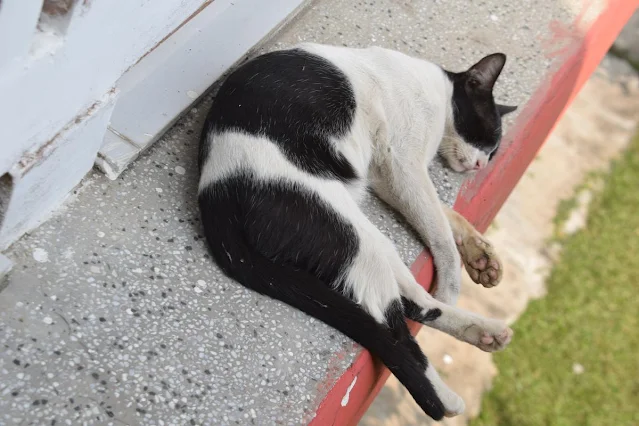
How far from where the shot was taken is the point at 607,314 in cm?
392

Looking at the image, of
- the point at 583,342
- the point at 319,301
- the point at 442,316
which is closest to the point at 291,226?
the point at 319,301

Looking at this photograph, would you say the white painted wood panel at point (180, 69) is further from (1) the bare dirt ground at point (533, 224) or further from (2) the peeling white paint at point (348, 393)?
(1) the bare dirt ground at point (533, 224)

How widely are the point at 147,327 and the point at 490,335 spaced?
870 mm

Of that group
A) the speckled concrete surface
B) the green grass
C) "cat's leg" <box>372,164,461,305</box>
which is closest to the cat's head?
"cat's leg" <box>372,164,461,305</box>

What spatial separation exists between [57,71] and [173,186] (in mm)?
558

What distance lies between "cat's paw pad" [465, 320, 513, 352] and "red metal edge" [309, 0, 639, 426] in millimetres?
202

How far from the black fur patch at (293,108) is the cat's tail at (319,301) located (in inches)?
10.0

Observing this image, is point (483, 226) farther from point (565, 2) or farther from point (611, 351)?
point (611, 351)

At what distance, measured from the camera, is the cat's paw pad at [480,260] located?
7.20 feet

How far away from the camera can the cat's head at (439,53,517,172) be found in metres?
2.43

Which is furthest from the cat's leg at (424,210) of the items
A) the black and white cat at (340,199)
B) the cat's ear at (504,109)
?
the cat's ear at (504,109)

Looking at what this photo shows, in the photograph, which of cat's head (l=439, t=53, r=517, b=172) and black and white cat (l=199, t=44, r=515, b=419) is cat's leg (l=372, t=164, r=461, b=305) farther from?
cat's head (l=439, t=53, r=517, b=172)

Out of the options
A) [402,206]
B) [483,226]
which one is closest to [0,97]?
[402,206]

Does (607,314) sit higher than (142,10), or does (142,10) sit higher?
(142,10)
